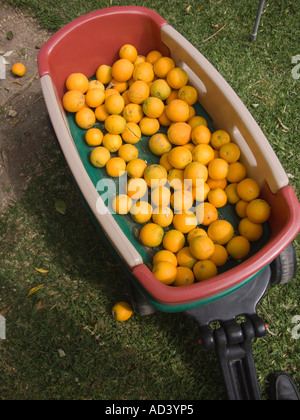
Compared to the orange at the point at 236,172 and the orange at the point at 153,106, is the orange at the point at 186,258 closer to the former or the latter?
the orange at the point at 236,172

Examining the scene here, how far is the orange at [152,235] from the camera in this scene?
2139 mm

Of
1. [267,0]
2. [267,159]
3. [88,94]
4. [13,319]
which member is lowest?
[13,319]

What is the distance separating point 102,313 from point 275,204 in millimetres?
1249

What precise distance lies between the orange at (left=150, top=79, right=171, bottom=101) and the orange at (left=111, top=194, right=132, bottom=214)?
2.28 feet

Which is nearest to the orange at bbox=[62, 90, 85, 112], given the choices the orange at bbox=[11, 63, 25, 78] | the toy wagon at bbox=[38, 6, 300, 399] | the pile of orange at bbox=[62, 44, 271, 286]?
the pile of orange at bbox=[62, 44, 271, 286]

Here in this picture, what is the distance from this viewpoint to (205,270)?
1995mm

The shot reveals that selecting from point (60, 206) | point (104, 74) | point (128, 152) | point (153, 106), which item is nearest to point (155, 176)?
point (128, 152)

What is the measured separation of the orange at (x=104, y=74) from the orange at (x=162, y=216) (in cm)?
104

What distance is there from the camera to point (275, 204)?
209cm

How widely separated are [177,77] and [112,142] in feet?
1.91

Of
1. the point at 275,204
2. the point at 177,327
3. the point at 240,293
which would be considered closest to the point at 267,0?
the point at 275,204

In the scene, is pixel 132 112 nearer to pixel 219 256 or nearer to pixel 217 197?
pixel 217 197

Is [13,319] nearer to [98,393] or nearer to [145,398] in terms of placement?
[98,393]

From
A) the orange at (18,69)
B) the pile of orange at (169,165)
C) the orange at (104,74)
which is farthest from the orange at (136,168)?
the orange at (18,69)
